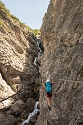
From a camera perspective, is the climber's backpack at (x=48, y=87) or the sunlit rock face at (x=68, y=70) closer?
the sunlit rock face at (x=68, y=70)

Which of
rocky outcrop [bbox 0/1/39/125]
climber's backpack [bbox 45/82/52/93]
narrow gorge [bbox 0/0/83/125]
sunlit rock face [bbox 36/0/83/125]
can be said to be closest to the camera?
sunlit rock face [bbox 36/0/83/125]

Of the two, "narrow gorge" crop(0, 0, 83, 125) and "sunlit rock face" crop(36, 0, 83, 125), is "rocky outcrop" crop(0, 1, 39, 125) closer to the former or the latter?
"narrow gorge" crop(0, 0, 83, 125)

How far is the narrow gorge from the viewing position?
22266mm

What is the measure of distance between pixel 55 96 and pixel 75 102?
4.26 metres

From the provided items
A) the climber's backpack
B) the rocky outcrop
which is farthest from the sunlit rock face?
the rocky outcrop

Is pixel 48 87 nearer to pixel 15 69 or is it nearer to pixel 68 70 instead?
pixel 68 70

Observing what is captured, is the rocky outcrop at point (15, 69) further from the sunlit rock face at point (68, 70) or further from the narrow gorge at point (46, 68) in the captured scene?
the sunlit rock face at point (68, 70)

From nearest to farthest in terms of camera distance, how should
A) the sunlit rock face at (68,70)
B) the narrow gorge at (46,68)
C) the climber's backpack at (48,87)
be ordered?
the sunlit rock face at (68,70), the narrow gorge at (46,68), the climber's backpack at (48,87)

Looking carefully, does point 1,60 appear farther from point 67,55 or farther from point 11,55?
point 67,55

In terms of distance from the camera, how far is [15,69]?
155 feet

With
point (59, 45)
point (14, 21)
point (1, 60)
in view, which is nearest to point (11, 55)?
point (1, 60)

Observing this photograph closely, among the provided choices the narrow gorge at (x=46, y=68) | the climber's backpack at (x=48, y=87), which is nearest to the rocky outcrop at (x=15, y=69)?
the narrow gorge at (x=46, y=68)

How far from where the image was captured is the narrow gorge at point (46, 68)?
877 inches

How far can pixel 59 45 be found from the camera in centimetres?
3070
